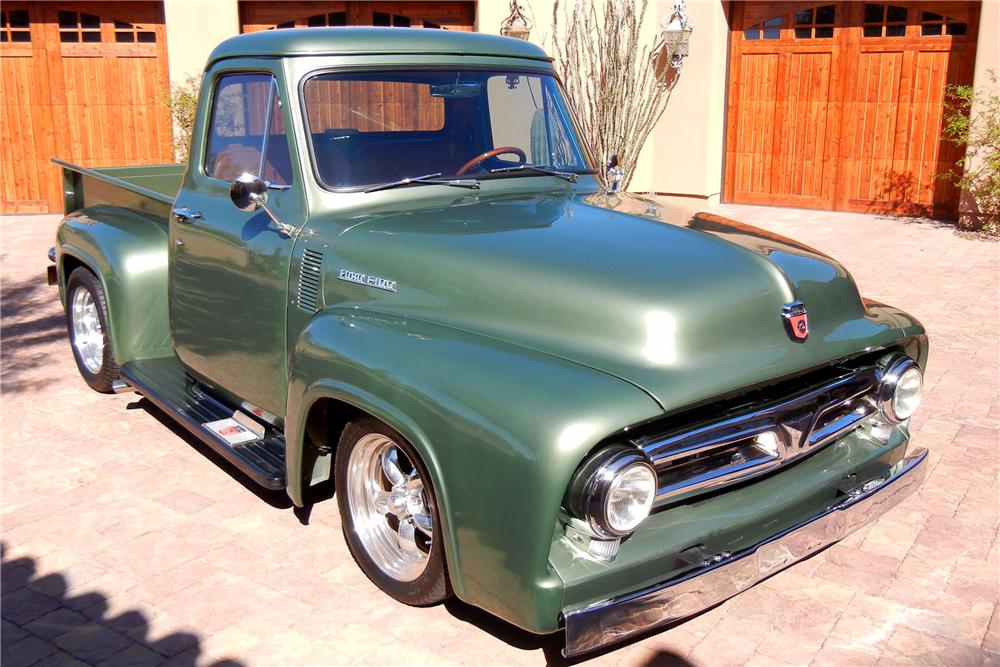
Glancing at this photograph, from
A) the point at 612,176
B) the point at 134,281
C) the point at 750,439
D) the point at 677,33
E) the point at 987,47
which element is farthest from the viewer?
the point at 677,33

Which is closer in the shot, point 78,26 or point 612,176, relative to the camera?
point 612,176

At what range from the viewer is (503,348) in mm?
2912

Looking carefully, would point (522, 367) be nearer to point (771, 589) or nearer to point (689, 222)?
point (689, 222)

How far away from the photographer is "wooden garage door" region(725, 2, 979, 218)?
36.9 feet

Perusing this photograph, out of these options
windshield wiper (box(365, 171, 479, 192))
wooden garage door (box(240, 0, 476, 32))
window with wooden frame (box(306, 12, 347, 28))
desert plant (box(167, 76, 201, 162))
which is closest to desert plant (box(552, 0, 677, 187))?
wooden garage door (box(240, 0, 476, 32))

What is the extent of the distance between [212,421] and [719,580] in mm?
2485

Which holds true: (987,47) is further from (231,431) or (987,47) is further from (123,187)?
(231,431)

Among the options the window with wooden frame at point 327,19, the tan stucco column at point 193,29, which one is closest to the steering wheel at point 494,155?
the tan stucco column at point 193,29

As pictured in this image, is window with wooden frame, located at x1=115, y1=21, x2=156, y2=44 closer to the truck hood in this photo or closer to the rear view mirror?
the rear view mirror

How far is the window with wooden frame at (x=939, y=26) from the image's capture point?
11.0 meters

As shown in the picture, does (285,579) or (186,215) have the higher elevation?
(186,215)

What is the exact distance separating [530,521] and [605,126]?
10810 millimetres

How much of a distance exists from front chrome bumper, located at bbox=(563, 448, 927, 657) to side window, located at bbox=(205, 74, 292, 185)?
2219mm

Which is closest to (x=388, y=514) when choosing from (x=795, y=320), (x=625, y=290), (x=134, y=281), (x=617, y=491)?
(x=617, y=491)
